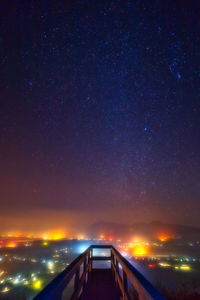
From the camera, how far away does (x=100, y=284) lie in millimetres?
5680

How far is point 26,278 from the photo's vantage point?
50.8m

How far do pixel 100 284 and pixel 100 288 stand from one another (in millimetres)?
454

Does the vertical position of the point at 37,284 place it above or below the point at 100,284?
below

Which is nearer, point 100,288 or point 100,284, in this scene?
point 100,288

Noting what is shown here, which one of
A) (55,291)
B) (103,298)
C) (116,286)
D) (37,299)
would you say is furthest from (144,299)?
(116,286)

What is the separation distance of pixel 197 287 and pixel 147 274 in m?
14.1

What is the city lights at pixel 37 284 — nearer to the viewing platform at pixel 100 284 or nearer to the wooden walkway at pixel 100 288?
the viewing platform at pixel 100 284

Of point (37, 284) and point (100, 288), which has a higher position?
point (100, 288)

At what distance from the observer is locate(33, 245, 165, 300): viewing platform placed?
4.49 ft

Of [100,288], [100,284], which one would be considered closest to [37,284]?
[100,284]

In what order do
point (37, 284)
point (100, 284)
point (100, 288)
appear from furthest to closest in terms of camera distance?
point (37, 284), point (100, 284), point (100, 288)

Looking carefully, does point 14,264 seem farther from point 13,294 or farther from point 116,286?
point 116,286

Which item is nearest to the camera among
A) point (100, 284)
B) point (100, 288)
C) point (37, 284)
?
point (100, 288)

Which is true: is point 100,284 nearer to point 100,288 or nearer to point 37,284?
point 100,288
